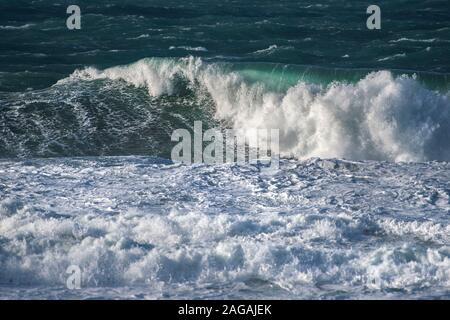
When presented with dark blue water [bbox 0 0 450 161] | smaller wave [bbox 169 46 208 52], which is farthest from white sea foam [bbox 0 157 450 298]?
smaller wave [bbox 169 46 208 52]

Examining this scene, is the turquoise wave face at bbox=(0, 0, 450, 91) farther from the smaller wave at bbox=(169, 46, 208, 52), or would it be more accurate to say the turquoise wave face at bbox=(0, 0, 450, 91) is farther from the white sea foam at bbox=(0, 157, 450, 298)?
the white sea foam at bbox=(0, 157, 450, 298)

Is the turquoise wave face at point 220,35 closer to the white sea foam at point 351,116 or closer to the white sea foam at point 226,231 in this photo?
the white sea foam at point 351,116

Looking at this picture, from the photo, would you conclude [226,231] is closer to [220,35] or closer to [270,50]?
[270,50]

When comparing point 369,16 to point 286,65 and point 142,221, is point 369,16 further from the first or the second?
point 142,221

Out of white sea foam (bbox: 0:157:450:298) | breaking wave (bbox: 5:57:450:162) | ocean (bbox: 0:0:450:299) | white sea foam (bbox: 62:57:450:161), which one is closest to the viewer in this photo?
white sea foam (bbox: 0:157:450:298)

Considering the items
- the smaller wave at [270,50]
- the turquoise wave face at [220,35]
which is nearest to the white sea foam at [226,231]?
the turquoise wave face at [220,35]

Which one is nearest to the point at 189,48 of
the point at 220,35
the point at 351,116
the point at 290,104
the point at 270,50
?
the point at 220,35
